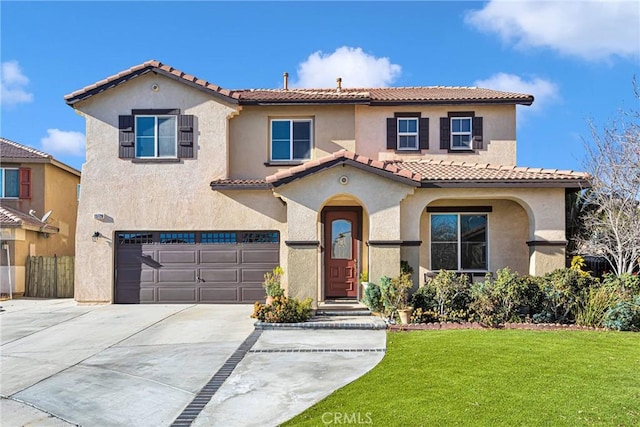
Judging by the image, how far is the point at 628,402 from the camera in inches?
281

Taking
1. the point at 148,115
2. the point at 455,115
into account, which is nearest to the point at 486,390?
the point at 455,115

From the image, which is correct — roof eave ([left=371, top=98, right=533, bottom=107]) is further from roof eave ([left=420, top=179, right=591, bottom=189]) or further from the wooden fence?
the wooden fence

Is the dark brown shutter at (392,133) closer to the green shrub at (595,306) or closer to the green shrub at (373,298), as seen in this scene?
the green shrub at (373,298)

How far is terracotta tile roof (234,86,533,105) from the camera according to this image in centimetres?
1747

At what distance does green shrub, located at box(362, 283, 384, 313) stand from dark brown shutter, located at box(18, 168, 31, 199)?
16.4 m

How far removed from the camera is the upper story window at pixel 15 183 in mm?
22641

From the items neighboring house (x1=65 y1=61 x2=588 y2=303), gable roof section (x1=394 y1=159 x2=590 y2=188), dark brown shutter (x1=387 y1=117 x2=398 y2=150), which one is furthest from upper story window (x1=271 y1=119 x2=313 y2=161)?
gable roof section (x1=394 y1=159 x2=590 y2=188)

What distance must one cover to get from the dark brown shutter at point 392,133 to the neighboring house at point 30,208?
46.3 feet

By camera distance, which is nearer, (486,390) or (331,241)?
(486,390)

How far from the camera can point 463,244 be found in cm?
1681

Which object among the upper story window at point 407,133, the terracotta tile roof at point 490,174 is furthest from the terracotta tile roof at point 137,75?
the terracotta tile roof at point 490,174

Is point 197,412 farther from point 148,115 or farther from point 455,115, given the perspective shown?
point 455,115

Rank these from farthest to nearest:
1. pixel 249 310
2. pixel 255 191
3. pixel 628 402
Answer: pixel 255 191, pixel 249 310, pixel 628 402

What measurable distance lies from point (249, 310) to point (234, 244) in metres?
2.47
